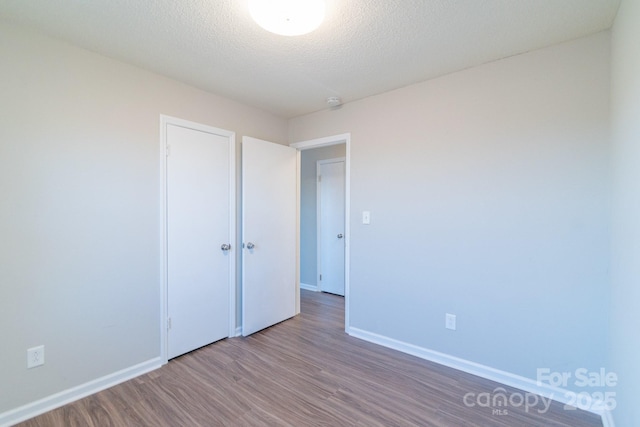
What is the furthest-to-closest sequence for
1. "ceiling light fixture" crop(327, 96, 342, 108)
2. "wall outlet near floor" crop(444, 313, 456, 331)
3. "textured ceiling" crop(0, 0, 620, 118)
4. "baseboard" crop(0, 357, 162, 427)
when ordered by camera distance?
"ceiling light fixture" crop(327, 96, 342, 108) → "wall outlet near floor" crop(444, 313, 456, 331) → "baseboard" crop(0, 357, 162, 427) → "textured ceiling" crop(0, 0, 620, 118)

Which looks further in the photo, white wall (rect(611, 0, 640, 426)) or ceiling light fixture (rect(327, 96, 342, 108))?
ceiling light fixture (rect(327, 96, 342, 108))

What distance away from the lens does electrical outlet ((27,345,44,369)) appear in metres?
1.78

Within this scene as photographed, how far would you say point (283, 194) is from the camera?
3332 millimetres

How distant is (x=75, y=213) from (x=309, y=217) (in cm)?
309

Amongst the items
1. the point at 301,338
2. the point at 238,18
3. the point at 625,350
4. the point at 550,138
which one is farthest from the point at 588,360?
the point at 238,18

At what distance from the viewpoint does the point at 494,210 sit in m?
→ 2.16

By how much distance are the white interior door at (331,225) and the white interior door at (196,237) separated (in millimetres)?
1881

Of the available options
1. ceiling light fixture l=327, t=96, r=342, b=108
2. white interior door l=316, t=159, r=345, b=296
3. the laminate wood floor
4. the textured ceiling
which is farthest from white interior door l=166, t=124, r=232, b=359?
white interior door l=316, t=159, r=345, b=296

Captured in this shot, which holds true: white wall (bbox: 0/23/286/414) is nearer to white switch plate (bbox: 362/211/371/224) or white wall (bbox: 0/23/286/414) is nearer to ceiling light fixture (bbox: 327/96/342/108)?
ceiling light fixture (bbox: 327/96/342/108)

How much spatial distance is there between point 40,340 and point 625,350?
3.27 m

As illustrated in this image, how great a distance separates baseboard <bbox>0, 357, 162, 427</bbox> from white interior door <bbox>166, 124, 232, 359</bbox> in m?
0.22

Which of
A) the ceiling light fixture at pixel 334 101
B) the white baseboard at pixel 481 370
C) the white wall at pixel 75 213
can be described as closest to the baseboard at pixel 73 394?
the white wall at pixel 75 213

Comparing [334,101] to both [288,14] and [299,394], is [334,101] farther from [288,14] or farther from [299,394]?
[299,394]

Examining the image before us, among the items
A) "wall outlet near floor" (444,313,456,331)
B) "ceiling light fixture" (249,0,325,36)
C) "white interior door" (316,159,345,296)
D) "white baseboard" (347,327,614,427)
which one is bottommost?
"white baseboard" (347,327,614,427)
